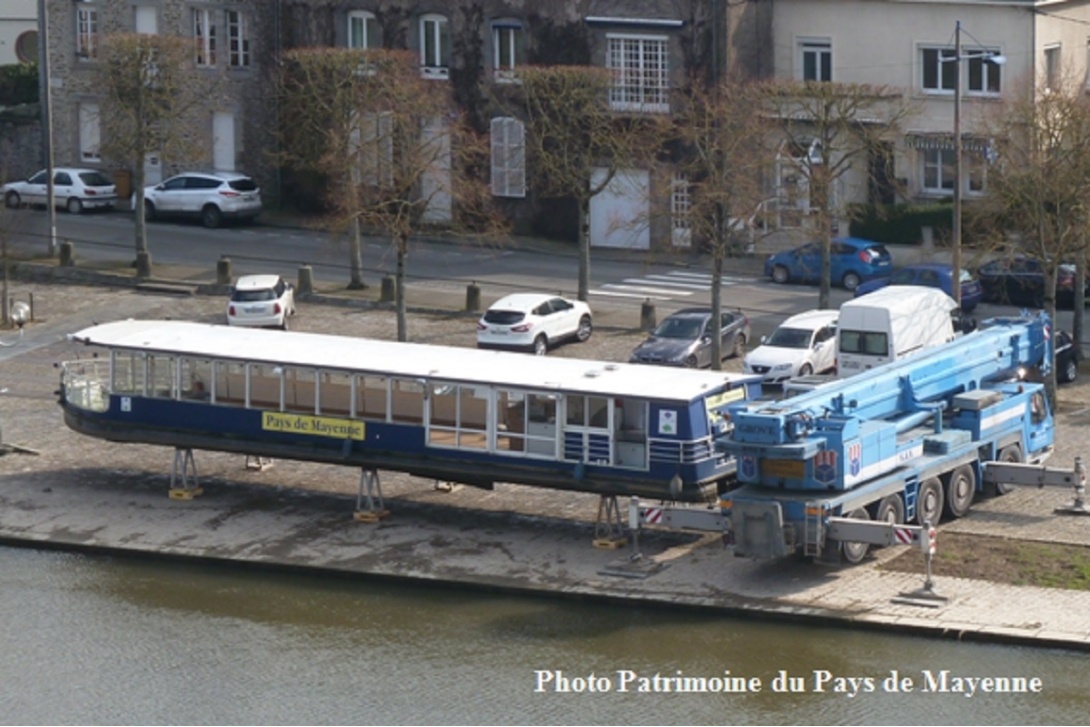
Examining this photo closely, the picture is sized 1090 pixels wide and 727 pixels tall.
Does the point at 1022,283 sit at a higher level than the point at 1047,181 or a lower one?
lower

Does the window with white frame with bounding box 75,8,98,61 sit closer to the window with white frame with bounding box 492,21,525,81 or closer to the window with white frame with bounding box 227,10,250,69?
the window with white frame with bounding box 227,10,250,69

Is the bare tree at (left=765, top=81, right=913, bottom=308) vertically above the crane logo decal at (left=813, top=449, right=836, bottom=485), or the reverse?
the bare tree at (left=765, top=81, right=913, bottom=308)

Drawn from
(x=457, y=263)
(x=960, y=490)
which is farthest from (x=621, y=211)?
(x=960, y=490)

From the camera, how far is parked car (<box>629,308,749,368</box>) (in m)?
45.2

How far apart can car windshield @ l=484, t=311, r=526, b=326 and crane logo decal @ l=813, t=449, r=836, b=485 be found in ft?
55.8

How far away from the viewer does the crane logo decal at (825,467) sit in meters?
30.7

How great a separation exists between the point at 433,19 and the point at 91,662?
37.7 meters

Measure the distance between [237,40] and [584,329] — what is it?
2303cm

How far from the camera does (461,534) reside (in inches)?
1374

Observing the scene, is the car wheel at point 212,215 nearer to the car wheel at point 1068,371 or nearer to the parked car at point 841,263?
the parked car at point 841,263

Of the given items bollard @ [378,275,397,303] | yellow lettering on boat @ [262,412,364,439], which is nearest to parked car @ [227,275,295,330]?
bollard @ [378,275,397,303]

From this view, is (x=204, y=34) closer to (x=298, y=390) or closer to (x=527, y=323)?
(x=527, y=323)

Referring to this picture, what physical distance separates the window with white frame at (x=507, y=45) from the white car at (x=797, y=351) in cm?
2034

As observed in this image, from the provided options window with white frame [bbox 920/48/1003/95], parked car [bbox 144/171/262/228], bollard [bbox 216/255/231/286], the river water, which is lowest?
the river water
